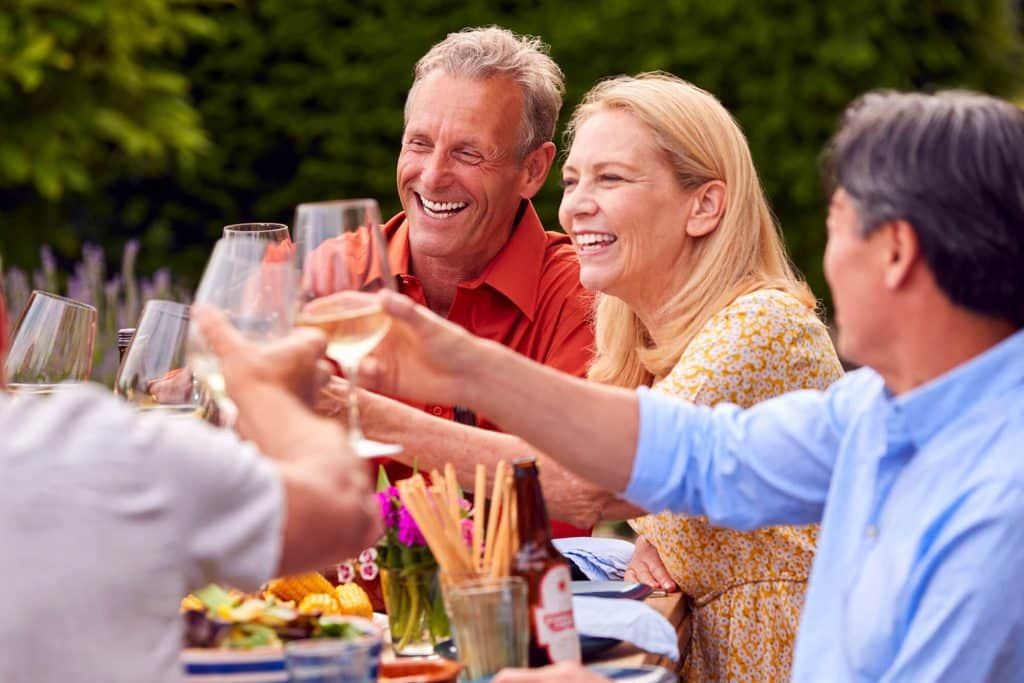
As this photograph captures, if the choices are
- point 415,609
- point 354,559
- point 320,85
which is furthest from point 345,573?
point 320,85

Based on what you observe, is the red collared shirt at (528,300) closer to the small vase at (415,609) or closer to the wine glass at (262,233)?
the wine glass at (262,233)

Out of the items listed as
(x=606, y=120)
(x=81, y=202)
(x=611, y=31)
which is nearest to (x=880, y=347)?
(x=606, y=120)

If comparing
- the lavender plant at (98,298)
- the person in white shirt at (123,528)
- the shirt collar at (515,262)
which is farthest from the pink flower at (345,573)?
the lavender plant at (98,298)

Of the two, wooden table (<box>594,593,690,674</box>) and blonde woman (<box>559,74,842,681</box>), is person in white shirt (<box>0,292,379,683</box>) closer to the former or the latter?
wooden table (<box>594,593,690,674</box>)

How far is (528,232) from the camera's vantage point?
4.17 metres

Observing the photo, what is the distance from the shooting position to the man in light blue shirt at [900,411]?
2.02 m

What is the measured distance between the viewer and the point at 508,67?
400 centimetres

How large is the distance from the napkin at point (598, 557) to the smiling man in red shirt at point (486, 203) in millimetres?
558

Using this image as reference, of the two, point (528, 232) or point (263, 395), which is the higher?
point (528, 232)

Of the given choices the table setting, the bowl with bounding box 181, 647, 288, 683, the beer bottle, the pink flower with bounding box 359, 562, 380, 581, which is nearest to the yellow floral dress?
the table setting

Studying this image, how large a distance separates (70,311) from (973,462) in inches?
69.7

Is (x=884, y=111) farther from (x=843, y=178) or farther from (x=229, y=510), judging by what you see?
(x=229, y=510)

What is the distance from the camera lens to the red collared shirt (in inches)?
155

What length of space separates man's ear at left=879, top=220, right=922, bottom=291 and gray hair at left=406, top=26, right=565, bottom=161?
2057 millimetres
